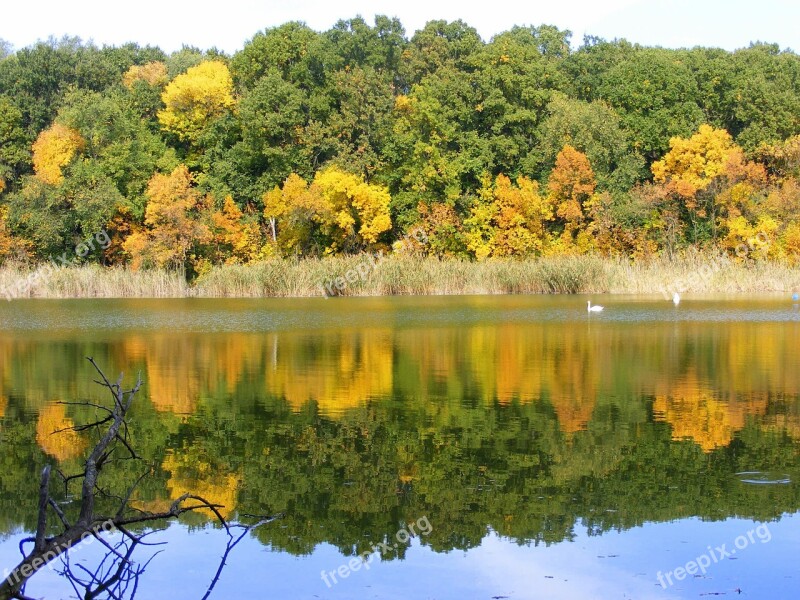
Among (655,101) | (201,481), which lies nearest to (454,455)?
(201,481)

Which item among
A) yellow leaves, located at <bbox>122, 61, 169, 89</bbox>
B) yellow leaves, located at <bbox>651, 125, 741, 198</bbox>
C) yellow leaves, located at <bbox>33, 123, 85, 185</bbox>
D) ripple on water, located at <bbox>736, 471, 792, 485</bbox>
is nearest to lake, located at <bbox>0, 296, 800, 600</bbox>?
ripple on water, located at <bbox>736, 471, 792, 485</bbox>

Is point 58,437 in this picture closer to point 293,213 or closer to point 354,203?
point 293,213

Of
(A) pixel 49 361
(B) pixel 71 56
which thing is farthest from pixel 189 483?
(B) pixel 71 56

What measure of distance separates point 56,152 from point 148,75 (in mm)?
8071

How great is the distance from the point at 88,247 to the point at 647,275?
22.7m

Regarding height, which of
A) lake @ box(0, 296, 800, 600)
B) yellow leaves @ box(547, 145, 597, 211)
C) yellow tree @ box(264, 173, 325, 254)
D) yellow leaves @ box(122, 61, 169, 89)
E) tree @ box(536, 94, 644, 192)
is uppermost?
yellow leaves @ box(122, 61, 169, 89)

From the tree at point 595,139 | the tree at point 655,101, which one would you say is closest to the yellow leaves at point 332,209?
the tree at point 595,139

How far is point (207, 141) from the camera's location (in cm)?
4719

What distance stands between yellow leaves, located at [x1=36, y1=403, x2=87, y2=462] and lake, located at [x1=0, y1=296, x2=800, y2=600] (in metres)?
0.05

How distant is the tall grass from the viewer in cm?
3431

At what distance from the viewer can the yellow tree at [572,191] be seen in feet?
136

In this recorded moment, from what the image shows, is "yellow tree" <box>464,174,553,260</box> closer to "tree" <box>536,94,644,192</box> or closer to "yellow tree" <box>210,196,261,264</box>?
"tree" <box>536,94,644,192</box>

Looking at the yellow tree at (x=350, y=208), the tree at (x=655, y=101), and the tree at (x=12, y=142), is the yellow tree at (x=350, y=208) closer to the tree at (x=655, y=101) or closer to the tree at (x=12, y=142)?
the tree at (x=655, y=101)

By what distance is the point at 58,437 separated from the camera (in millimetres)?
9750
